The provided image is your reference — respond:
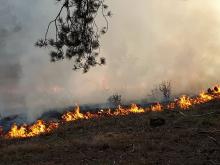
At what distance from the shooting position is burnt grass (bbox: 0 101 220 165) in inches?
822

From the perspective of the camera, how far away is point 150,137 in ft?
82.7

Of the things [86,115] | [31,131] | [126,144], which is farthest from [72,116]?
[126,144]

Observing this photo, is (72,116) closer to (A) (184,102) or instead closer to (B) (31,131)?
(B) (31,131)

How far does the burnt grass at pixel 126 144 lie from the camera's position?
68.5ft

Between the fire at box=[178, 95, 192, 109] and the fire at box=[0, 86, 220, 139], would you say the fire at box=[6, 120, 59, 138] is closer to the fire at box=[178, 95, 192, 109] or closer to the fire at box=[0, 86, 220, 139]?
the fire at box=[0, 86, 220, 139]

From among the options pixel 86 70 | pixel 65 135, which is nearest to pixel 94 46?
pixel 86 70

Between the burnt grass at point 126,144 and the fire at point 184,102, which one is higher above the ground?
the fire at point 184,102

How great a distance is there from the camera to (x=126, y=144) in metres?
23.5

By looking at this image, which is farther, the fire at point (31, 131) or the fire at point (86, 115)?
the fire at point (86, 115)

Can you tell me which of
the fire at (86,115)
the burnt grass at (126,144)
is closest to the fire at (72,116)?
the fire at (86,115)

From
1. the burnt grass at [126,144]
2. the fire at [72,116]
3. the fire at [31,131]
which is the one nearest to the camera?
the burnt grass at [126,144]

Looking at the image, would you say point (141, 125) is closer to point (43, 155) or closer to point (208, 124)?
point (208, 124)

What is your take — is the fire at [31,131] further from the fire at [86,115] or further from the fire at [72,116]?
the fire at [72,116]

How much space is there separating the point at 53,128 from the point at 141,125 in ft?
18.7
